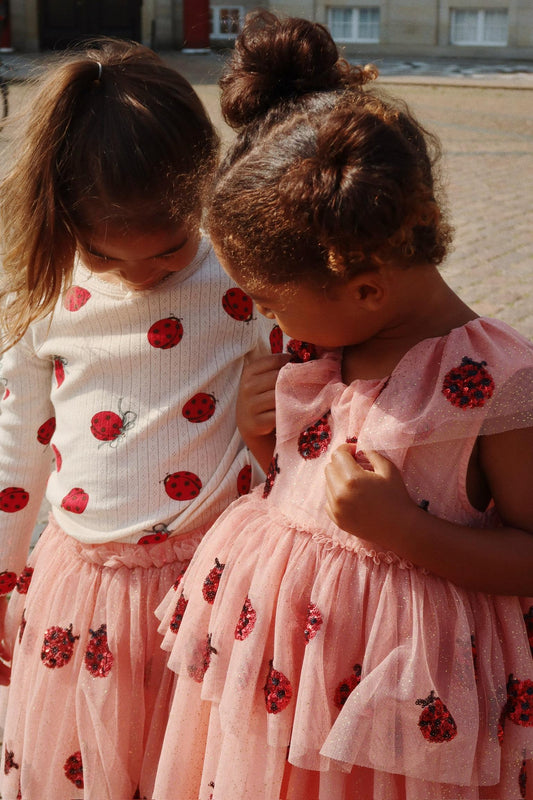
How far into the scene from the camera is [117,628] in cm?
185

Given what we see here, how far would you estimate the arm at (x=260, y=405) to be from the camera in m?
1.72

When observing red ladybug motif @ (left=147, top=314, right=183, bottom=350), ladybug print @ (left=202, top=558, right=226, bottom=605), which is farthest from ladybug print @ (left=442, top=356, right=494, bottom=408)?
red ladybug motif @ (left=147, top=314, right=183, bottom=350)

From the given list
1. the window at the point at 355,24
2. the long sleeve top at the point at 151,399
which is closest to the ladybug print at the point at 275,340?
the long sleeve top at the point at 151,399

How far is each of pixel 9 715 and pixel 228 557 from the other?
0.71 metres

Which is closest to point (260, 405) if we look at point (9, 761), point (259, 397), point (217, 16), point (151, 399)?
point (259, 397)

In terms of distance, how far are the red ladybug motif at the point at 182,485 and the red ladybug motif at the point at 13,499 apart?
359 millimetres

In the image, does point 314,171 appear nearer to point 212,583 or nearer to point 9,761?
point 212,583

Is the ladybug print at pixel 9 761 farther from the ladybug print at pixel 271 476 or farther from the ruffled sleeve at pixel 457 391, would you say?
the ruffled sleeve at pixel 457 391

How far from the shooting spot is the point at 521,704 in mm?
1464

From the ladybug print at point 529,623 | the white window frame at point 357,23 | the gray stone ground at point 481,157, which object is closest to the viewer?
the ladybug print at point 529,623

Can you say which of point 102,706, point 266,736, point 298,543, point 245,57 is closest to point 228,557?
point 298,543

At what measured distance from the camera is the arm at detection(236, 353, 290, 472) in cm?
172

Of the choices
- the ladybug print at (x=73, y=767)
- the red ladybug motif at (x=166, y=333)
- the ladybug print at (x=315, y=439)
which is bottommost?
the ladybug print at (x=73, y=767)

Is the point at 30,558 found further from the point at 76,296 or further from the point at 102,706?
the point at 76,296
